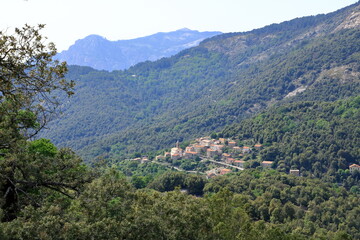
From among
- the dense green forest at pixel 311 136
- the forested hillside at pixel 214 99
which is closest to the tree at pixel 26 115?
the dense green forest at pixel 311 136

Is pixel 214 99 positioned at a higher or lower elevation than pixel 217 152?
lower

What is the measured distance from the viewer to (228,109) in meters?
135

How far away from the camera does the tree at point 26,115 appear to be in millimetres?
8891

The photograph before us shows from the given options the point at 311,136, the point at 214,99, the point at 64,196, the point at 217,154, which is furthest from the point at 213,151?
the point at 214,99

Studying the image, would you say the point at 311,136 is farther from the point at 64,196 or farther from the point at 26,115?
the point at 26,115

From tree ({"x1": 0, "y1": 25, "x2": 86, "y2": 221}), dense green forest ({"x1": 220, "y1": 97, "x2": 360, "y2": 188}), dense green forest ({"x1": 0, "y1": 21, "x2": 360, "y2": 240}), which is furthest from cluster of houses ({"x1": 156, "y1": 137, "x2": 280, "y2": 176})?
tree ({"x1": 0, "y1": 25, "x2": 86, "y2": 221})

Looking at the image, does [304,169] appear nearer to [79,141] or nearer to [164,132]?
[164,132]

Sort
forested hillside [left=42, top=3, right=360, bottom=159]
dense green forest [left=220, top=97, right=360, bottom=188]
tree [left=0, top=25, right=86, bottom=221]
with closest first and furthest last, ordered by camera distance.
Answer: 1. tree [left=0, top=25, right=86, bottom=221]
2. dense green forest [left=220, top=97, right=360, bottom=188]
3. forested hillside [left=42, top=3, right=360, bottom=159]

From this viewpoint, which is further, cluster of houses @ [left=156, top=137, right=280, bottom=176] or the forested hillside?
the forested hillside

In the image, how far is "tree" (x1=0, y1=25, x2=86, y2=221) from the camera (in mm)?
8891

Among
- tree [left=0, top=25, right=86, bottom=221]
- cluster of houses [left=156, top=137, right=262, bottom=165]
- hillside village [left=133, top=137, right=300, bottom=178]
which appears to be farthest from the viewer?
cluster of houses [left=156, top=137, right=262, bottom=165]

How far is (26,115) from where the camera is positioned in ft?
38.0

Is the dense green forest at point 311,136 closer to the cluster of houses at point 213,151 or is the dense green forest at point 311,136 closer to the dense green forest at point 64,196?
the cluster of houses at point 213,151

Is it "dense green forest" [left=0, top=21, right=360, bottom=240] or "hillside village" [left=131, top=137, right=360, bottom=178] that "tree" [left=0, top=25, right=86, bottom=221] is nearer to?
"dense green forest" [left=0, top=21, right=360, bottom=240]
